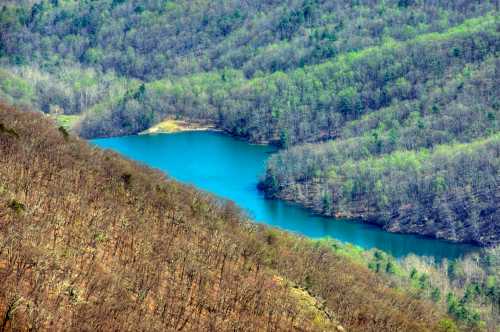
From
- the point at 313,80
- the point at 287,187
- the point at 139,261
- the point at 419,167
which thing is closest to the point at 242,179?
the point at 287,187

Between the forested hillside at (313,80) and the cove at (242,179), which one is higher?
the forested hillside at (313,80)

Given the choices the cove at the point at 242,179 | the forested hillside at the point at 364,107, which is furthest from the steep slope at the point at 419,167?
the cove at the point at 242,179

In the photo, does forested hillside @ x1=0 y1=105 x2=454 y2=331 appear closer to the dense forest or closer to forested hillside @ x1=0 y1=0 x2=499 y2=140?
the dense forest

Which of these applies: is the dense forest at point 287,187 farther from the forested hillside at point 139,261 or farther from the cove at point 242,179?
the cove at point 242,179

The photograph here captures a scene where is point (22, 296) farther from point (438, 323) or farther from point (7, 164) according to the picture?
point (438, 323)

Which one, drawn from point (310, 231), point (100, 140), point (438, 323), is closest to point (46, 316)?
point (438, 323)
